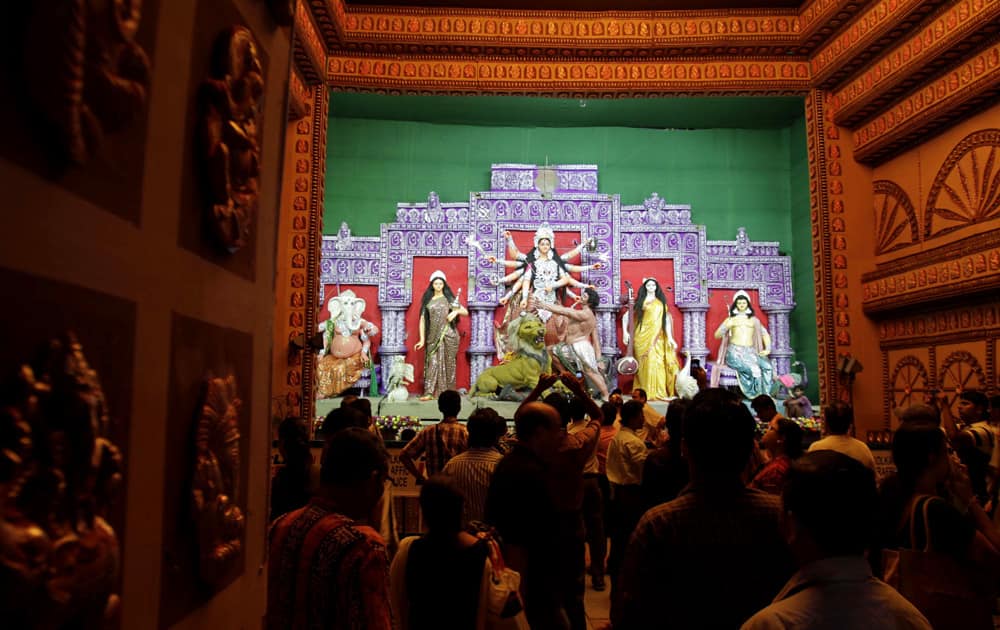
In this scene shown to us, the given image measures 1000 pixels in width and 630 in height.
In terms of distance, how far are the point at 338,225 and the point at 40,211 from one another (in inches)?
636

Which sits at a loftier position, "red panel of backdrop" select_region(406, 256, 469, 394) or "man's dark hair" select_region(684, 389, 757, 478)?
"red panel of backdrop" select_region(406, 256, 469, 394)

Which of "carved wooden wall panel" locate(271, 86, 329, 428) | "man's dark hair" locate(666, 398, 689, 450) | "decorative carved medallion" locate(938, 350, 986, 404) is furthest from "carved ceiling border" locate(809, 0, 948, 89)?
"man's dark hair" locate(666, 398, 689, 450)

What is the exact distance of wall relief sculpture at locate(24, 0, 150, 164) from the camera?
0.74m

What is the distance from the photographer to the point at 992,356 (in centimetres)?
1006

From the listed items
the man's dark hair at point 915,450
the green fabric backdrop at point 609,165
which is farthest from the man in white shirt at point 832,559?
the green fabric backdrop at point 609,165

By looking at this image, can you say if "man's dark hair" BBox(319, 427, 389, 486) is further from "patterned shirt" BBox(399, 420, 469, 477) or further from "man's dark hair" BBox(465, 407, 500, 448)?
"patterned shirt" BBox(399, 420, 469, 477)

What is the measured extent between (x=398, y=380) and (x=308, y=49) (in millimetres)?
6837

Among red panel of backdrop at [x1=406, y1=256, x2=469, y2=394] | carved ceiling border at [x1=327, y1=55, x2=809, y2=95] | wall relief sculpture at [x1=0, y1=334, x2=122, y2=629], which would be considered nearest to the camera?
wall relief sculpture at [x1=0, y1=334, x2=122, y2=629]

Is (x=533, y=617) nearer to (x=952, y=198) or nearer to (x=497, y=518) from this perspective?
(x=497, y=518)

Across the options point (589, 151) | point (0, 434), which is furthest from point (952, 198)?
point (0, 434)

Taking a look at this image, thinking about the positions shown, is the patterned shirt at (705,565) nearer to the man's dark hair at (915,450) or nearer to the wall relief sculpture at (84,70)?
the man's dark hair at (915,450)

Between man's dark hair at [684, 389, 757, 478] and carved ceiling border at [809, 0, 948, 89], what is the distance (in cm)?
1083

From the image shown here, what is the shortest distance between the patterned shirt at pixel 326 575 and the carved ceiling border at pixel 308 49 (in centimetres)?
1044

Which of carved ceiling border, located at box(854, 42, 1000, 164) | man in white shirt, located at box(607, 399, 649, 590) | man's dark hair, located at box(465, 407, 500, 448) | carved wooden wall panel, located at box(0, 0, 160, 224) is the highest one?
carved ceiling border, located at box(854, 42, 1000, 164)
